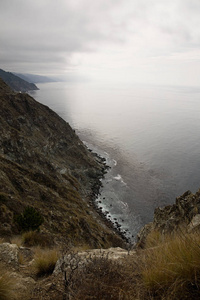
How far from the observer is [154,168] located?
73.1m

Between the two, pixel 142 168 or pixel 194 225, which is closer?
pixel 194 225

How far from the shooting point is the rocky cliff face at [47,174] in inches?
1021

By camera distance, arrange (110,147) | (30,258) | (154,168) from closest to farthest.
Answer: (30,258) → (154,168) → (110,147)

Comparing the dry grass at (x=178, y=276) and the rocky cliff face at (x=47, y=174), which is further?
the rocky cliff face at (x=47, y=174)

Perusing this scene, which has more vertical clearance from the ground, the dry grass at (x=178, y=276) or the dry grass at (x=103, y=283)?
the dry grass at (x=178, y=276)

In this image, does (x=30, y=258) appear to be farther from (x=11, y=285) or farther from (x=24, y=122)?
(x=24, y=122)

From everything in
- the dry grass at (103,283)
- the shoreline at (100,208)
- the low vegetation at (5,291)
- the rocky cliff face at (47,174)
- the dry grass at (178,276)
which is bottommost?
the shoreline at (100,208)

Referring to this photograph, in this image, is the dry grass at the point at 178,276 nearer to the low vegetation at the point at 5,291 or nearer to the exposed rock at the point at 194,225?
the low vegetation at the point at 5,291

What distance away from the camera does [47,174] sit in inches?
1890

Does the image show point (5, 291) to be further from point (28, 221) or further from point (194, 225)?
point (28, 221)

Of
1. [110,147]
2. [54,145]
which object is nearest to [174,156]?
[110,147]

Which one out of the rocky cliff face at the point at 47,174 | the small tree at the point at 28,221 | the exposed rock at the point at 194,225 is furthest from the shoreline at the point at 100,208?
the exposed rock at the point at 194,225

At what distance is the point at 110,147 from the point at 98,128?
3976cm

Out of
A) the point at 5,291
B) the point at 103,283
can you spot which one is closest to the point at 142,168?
the point at 103,283
